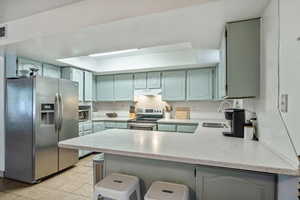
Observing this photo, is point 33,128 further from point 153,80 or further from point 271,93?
point 271,93

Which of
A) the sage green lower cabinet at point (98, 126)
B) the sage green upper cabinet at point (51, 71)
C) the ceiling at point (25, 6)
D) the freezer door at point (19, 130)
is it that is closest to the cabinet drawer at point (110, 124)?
the sage green lower cabinet at point (98, 126)

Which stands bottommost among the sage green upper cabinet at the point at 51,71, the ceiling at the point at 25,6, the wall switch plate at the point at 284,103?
the wall switch plate at the point at 284,103

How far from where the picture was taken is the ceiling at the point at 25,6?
1.86 meters

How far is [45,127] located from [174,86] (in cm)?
288

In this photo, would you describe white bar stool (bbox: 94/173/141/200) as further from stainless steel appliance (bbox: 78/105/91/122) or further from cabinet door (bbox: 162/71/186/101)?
stainless steel appliance (bbox: 78/105/91/122)

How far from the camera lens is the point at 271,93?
1397 mm

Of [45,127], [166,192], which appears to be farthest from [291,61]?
[45,127]

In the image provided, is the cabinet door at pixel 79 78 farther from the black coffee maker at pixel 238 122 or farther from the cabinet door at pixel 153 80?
the black coffee maker at pixel 238 122

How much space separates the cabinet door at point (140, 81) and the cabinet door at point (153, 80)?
0.11 m

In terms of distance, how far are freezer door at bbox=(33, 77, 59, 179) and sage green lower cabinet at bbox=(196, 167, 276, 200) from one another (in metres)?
2.63

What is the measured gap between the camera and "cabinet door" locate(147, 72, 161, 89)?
417 centimetres

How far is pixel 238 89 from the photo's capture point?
1738 millimetres

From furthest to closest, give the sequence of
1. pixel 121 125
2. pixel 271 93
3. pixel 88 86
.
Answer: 1. pixel 88 86
2. pixel 121 125
3. pixel 271 93

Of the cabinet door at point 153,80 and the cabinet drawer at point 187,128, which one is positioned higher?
the cabinet door at point 153,80
